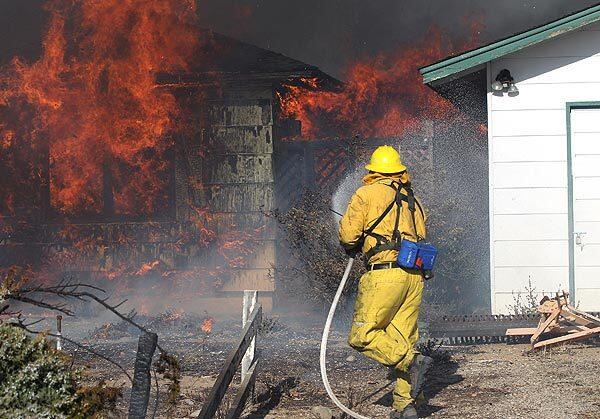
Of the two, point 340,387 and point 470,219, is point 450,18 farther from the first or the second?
point 340,387

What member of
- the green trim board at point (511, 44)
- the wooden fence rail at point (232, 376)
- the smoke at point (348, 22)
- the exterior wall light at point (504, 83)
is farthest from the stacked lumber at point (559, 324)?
the smoke at point (348, 22)

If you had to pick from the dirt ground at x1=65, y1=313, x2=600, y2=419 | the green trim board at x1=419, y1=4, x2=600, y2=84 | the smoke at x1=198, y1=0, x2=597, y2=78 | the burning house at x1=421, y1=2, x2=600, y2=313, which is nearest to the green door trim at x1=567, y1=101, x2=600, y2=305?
the burning house at x1=421, y1=2, x2=600, y2=313

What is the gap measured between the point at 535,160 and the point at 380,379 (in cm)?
391

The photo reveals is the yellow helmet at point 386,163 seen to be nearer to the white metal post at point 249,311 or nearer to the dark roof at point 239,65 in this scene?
the white metal post at point 249,311

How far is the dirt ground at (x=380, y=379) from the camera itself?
7.28 meters

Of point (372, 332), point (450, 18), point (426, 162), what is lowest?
point (372, 332)

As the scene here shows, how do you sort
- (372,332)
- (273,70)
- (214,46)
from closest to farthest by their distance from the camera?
(372,332) → (273,70) → (214,46)

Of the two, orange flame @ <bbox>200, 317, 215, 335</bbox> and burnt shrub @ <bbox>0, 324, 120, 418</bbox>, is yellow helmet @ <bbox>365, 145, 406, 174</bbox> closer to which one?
burnt shrub @ <bbox>0, 324, 120, 418</bbox>

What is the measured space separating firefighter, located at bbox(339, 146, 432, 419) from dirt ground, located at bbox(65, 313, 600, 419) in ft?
1.62

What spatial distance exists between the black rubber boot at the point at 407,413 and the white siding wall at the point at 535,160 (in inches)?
179

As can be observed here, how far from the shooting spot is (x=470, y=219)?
1259 centimetres

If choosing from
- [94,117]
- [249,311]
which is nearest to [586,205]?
[249,311]

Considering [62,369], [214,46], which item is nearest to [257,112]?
[214,46]

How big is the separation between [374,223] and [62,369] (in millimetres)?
3495
